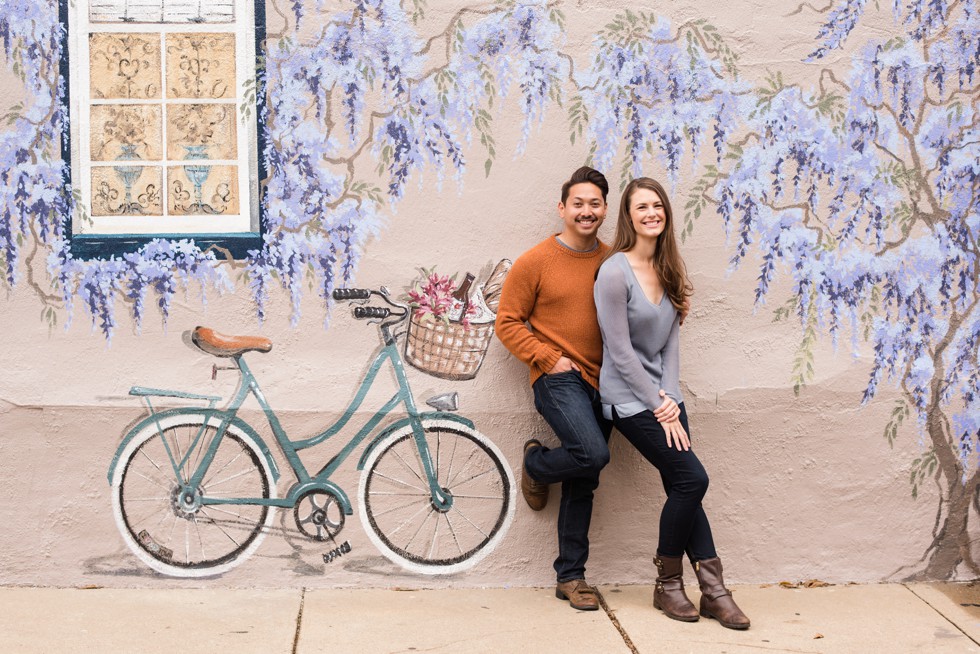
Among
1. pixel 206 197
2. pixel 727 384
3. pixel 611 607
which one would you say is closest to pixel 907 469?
pixel 727 384

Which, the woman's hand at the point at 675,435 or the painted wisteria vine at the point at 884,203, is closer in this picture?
the woman's hand at the point at 675,435

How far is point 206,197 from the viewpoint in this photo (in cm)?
489

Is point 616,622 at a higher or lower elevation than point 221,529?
lower

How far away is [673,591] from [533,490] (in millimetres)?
780

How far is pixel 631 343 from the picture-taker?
4531 mm

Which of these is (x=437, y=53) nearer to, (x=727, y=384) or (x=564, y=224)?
(x=564, y=224)

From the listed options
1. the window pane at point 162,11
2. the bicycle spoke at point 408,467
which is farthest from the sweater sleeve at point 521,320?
the window pane at point 162,11

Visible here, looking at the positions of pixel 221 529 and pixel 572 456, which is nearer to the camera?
pixel 572 456

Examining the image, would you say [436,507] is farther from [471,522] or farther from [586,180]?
[586,180]

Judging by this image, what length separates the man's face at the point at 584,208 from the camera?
15.1 ft

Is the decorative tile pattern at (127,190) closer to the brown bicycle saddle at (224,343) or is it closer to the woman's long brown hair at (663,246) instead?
the brown bicycle saddle at (224,343)

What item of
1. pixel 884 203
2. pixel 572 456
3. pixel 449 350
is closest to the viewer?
pixel 572 456

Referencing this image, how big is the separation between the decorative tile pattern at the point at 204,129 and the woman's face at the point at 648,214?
1886mm

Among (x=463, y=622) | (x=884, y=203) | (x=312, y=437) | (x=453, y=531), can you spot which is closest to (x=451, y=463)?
(x=453, y=531)
